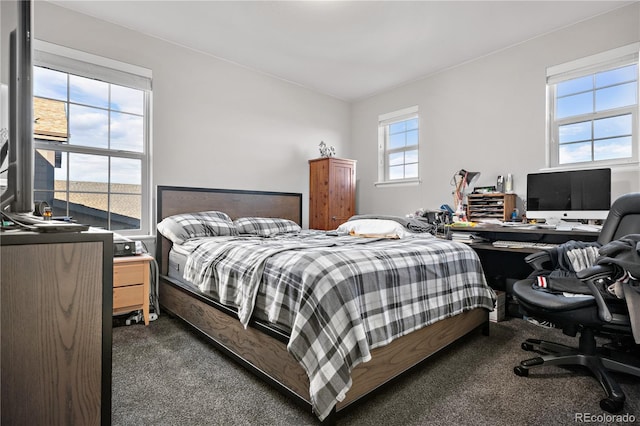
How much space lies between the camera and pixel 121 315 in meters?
A: 2.76

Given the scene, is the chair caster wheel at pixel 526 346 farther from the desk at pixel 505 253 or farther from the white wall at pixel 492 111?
the white wall at pixel 492 111

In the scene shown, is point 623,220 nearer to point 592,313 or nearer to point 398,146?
point 592,313

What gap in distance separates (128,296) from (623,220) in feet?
11.7

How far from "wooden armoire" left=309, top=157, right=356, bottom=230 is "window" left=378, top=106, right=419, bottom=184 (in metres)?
0.49

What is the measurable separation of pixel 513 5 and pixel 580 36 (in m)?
0.80

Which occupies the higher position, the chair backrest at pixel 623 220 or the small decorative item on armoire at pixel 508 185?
the small decorative item on armoire at pixel 508 185

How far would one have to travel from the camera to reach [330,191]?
4.28 m

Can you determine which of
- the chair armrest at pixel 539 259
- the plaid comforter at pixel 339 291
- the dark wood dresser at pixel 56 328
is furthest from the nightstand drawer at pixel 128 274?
the chair armrest at pixel 539 259

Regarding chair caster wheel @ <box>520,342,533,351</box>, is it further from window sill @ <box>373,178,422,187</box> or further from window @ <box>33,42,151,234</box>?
window @ <box>33,42,151,234</box>

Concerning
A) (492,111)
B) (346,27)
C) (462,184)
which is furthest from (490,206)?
(346,27)

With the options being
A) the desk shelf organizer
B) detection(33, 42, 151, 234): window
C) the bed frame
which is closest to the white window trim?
the desk shelf organizer

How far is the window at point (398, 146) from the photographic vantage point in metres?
4.33

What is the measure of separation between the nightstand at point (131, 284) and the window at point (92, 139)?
0.63m

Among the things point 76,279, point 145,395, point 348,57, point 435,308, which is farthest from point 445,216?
point 76,279
